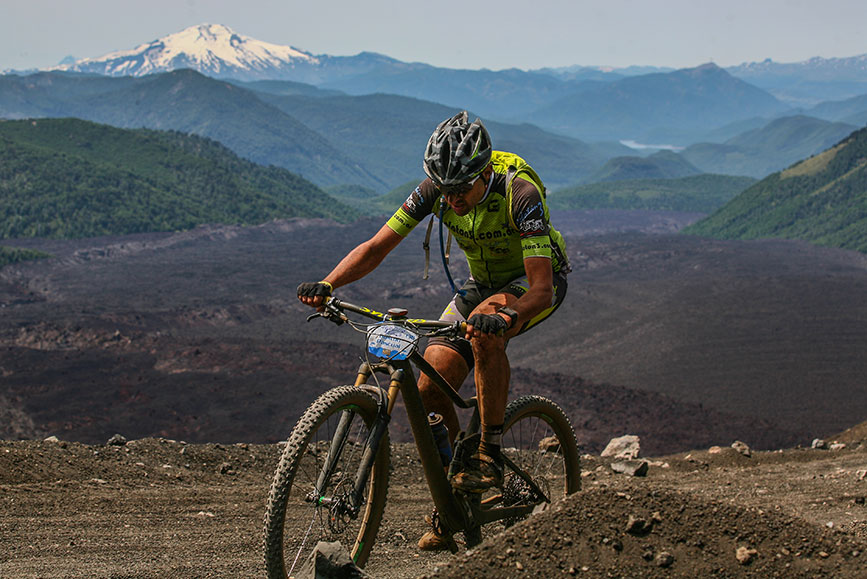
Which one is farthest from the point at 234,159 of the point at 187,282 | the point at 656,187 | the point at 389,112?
the point at 389,112

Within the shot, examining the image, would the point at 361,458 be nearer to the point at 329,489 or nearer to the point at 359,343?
the point at 329,489

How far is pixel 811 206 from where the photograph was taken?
64688mm

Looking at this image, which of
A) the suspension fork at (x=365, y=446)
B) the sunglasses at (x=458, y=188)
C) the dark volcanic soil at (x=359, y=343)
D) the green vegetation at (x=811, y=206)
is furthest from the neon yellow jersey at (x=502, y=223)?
the green vegetation at (x=811, y=206)

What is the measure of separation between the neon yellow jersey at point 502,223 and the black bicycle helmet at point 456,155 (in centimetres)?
23

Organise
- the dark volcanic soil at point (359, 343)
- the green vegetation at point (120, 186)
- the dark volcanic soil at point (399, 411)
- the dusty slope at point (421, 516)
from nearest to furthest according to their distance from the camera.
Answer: the dusty slope at point (421, 516) < the dark volcanic soil at point (399, 411) < the dark volcanic soil at point (359, 343) < the green vegetation at point (120, 186)

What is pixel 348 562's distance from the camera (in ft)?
13.4

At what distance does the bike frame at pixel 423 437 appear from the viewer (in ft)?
14.2

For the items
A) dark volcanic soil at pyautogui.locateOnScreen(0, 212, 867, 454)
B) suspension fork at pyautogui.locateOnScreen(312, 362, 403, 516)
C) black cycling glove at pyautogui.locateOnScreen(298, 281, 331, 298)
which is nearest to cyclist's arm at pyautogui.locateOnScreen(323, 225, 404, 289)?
black cycling glove at pyautogui.locateOnScreen(298, 281, 331, 298)

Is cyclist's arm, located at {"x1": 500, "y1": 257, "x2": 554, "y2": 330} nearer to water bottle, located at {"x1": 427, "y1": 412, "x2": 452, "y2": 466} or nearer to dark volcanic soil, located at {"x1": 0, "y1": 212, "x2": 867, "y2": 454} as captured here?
water bottle, located at {"x1": 427, "y1": 412, "x2": 452, "y2": 466}

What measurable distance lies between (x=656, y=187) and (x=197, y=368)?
89.0 m

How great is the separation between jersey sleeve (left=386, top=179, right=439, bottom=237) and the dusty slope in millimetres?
2027

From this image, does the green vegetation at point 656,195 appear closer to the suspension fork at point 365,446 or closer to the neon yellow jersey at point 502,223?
the neon yellow jersey at point 502,223

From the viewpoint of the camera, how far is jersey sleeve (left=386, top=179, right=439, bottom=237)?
530 centimetres

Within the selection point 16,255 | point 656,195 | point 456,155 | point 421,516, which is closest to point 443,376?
point 456,155
